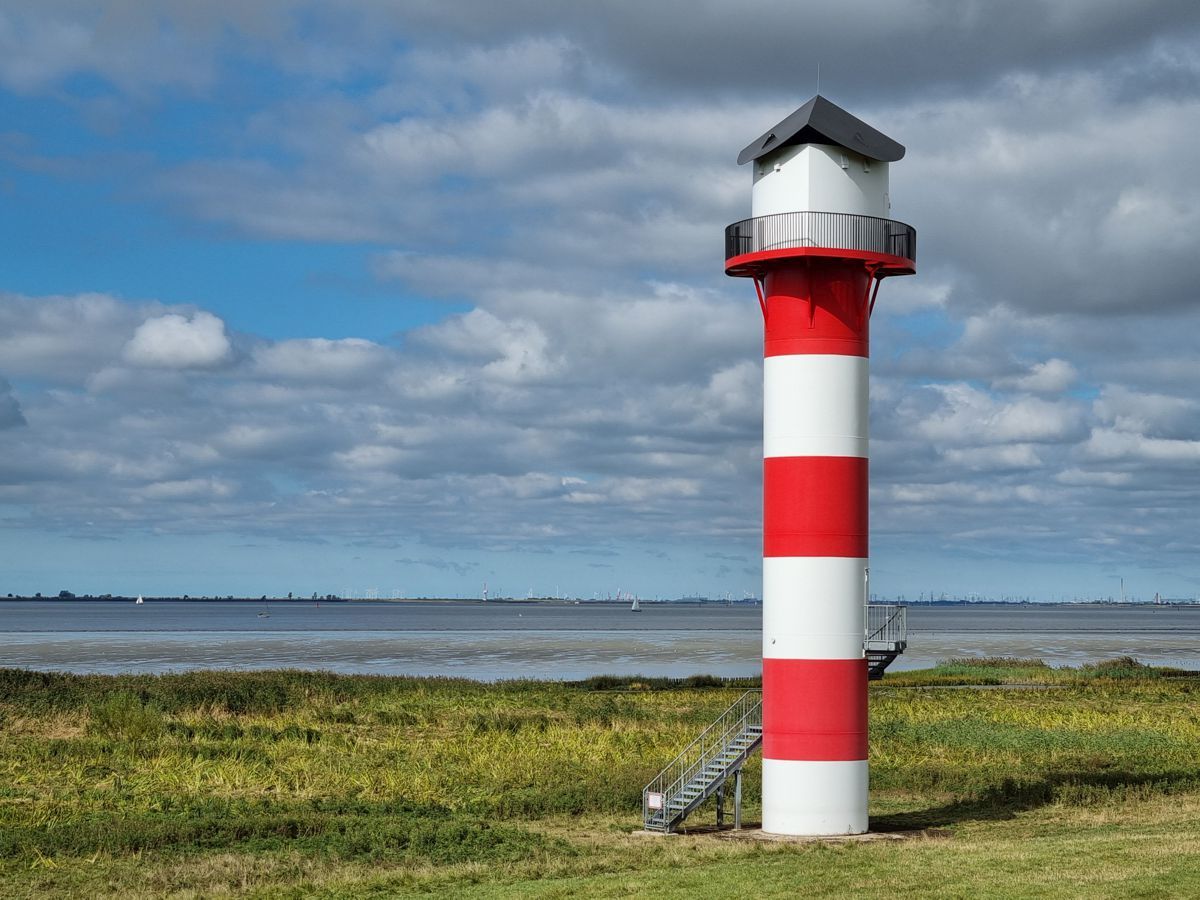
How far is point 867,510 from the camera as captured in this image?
25188mm

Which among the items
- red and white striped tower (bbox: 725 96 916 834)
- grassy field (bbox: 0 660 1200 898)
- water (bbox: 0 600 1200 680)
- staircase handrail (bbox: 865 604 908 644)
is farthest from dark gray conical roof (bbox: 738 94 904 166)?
water (bbox: 0 600 1200 680)

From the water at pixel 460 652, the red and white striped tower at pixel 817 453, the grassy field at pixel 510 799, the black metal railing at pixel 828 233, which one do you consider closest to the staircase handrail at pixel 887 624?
the red and white striped tower at pixel 817 453

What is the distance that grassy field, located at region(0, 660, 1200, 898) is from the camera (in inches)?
818

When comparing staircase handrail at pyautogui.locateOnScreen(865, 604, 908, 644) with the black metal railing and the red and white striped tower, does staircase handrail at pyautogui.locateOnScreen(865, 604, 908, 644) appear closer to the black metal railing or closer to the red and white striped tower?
the red and white striped tower

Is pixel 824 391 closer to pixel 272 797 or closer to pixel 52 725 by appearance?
pixel 272 797

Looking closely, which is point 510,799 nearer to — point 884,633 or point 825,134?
point 884,633

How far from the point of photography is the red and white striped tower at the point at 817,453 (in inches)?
969

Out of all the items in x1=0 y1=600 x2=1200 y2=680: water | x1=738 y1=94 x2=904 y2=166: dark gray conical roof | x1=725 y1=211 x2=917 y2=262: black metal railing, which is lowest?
x1=0 y1=600 x2=1200 y2=680: water

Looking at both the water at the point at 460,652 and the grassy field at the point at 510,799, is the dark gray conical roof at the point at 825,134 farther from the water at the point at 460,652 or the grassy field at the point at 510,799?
the water at the point at 460,652

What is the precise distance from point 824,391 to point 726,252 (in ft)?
11.2

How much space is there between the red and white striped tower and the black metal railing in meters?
0.03

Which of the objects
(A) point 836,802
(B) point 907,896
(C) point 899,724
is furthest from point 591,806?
(C) point 899,724

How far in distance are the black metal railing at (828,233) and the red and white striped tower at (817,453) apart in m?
0.03

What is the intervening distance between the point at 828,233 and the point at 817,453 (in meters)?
3.95
